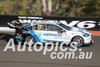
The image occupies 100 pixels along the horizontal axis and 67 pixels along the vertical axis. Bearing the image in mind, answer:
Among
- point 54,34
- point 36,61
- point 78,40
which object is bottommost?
point 36,61

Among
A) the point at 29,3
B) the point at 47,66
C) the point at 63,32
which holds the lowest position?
the point at 47,66

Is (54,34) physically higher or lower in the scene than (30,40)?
higher

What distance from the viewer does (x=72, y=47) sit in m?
10.5

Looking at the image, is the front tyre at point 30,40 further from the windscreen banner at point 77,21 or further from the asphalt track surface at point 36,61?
the windscreen banner at point 77,21

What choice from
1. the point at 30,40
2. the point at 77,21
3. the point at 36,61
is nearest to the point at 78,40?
the point at 30,40

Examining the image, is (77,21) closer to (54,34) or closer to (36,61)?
(54,34)

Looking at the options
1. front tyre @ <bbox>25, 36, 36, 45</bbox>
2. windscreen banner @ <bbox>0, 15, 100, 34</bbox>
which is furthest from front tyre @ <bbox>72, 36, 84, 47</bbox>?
windscreen banner @ <bbox>0, 15, 100, 34</bbox>

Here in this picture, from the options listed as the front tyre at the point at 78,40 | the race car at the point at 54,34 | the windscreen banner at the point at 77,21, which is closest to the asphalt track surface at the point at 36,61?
the front tyre at the point at 78,40

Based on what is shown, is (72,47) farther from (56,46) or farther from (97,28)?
(97,28)

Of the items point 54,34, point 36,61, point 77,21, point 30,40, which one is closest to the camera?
point 36,61

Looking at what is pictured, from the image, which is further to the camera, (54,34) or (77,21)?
(77,21)

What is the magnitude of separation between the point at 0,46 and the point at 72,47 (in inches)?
163

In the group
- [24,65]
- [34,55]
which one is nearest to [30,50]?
[34,55]

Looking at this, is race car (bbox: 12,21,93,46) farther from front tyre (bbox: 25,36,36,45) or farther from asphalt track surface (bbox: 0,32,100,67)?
asphalt track surface (bbox: 0,32,100,67)
